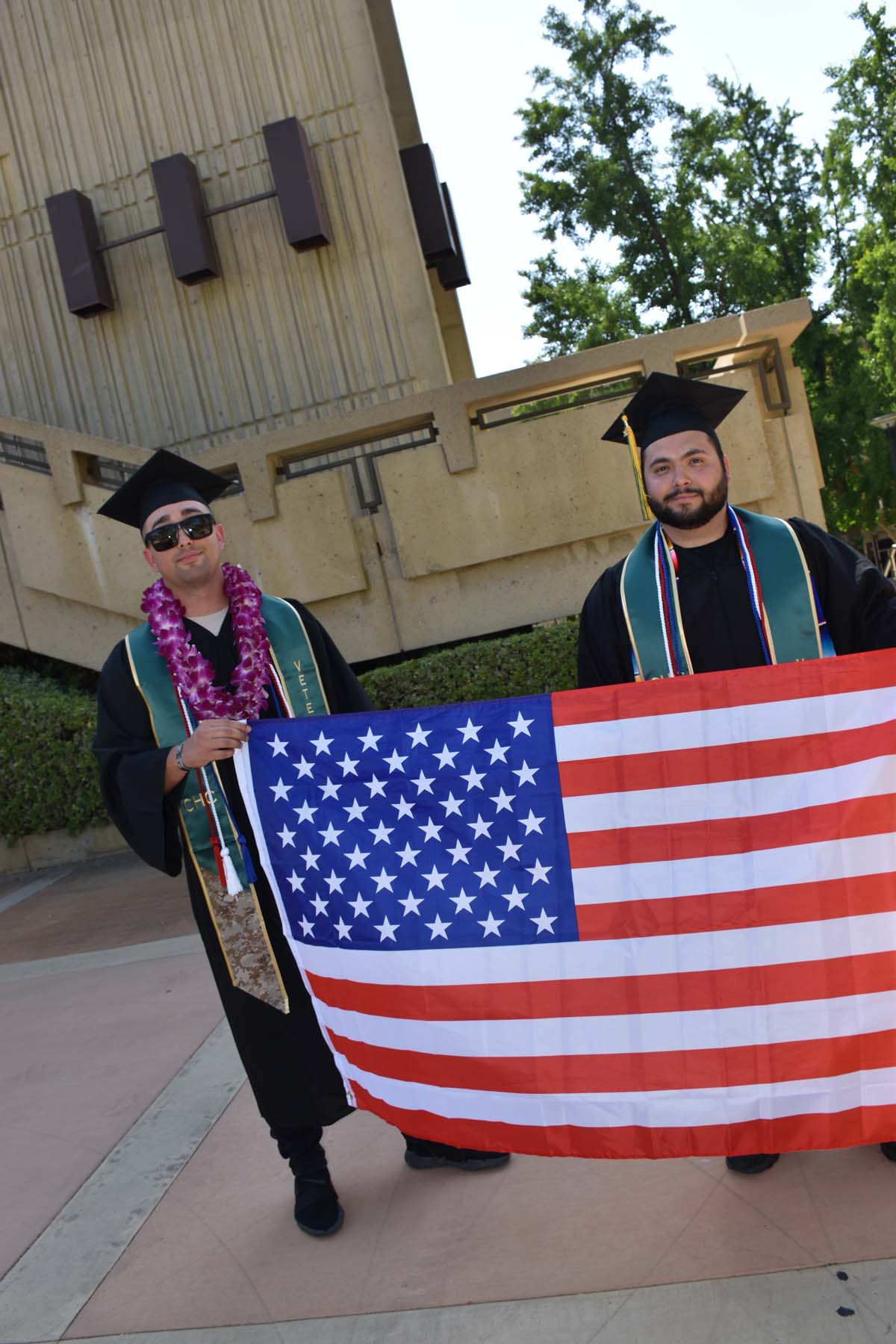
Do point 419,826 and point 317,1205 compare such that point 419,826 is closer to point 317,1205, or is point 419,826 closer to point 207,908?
point 207,908

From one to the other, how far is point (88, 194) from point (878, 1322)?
41.8 feet

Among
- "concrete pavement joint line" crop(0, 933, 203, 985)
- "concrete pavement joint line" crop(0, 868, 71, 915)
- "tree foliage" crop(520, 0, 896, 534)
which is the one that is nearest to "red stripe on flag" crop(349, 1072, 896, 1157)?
"concrete pavement joint line" crop(0, 933, 203, 985)

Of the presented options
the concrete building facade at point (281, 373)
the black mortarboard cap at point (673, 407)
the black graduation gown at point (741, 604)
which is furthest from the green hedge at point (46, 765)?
the black graduation gown at point (741, 604)

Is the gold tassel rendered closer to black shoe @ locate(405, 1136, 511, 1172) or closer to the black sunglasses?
the black sunglasses

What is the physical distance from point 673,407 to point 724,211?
24.3 m

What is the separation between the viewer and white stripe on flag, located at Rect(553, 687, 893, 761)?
2738mm

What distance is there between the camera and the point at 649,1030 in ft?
9.03

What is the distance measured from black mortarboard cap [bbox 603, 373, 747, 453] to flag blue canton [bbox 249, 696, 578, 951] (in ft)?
3.28

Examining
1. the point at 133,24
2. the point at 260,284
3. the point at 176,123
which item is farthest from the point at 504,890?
the point at 133,24

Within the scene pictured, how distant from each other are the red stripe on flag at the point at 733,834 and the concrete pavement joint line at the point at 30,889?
6058 mm

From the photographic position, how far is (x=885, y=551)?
3253cm

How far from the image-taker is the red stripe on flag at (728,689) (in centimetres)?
275

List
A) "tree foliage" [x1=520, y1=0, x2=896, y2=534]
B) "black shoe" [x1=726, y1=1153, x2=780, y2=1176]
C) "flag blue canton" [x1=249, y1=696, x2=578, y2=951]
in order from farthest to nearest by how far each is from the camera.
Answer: "tree foliage" [x1=520, y1=0, x2=896, y2=534]
"black shoe" [x1=726, y1=1153, x2=780, y2=1176]
"flag blue canton" [x1=249, y1=696, x2=578, y2=951]

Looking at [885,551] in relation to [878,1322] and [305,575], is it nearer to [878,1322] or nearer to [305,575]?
[305,575]
